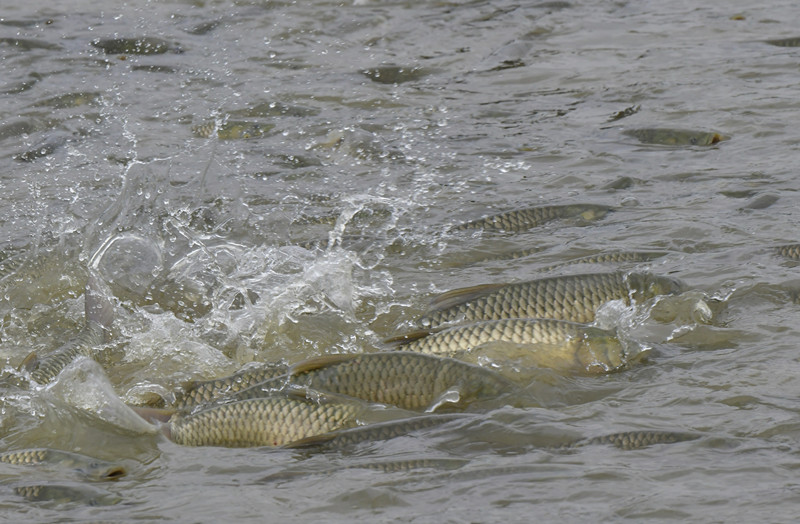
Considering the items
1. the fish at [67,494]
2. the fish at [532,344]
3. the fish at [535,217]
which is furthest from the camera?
the fish at [535,217]

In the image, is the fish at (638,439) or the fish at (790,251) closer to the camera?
the fish at (638,439)

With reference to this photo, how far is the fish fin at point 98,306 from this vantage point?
518 centimetres

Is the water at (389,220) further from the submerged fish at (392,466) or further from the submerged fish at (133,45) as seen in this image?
the submerged fish at (133,45)

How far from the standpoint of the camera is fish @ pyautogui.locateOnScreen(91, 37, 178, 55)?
35.5ft

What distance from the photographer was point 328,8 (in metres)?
12.2

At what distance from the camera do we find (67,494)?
3604 mm

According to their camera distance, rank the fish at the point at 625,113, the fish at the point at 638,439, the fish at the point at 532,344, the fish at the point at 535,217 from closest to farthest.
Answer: the fish at the point at 638,439, the fish at the point at 532,344, the fish at the point at 535,217, the fish at the point at 625,113

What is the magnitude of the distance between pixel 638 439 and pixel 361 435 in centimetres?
96

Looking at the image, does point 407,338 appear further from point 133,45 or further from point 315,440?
point 133,45

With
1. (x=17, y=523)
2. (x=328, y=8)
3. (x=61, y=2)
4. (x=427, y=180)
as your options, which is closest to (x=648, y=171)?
(x=427, y=180)

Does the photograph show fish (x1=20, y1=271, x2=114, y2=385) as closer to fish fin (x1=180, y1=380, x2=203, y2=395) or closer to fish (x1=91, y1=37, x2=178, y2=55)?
fish fin (x1=180, y1=380, x2=203, y2=395)

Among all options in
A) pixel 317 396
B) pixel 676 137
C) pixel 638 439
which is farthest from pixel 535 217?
pixel 638 439

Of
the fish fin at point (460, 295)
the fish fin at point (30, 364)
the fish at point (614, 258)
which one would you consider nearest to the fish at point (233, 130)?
the fish at point (614, 258)

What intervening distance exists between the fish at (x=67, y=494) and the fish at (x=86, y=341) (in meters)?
0.98
